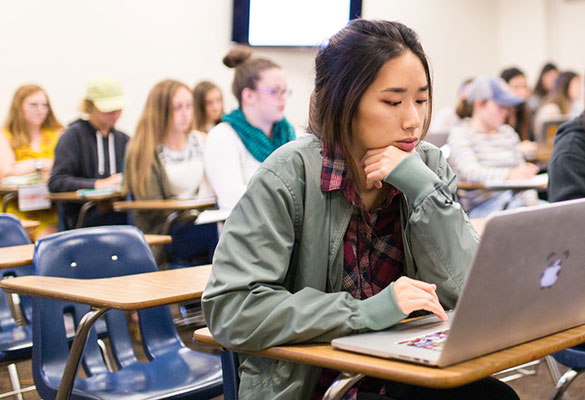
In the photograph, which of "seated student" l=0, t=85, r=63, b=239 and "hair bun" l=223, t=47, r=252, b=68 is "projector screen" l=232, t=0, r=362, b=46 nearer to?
"seated student" l=0, t=85, r=63, b=239

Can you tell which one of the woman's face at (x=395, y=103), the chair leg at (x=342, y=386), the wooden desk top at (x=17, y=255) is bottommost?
the wooden desk top at (x=17, y=255)

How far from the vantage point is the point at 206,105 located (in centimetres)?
618

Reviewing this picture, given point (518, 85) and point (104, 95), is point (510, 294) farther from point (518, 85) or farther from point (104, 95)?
point (518, 85)

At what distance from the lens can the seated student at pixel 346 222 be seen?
132 cm

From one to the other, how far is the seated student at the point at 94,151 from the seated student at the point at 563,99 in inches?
182

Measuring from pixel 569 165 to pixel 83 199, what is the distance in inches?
112

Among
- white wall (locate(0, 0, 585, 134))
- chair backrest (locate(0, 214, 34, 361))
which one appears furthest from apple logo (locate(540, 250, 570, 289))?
white wall (locate(0, 0, 585, 134))

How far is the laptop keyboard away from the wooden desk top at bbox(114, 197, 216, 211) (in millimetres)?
2688

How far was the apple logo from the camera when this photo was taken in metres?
1.17

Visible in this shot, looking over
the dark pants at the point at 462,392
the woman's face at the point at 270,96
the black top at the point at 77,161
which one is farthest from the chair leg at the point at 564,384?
the black top at the point at 77,161

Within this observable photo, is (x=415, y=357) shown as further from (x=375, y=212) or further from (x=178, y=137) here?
(x=178, y=137)

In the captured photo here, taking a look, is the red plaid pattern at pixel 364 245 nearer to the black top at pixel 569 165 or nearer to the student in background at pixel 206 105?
the black top at pixel 569 165

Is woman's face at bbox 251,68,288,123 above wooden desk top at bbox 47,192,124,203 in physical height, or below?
above

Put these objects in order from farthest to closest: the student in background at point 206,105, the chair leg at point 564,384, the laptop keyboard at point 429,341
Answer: the student in background at point 206,105, the chair leg at point 564,384, the laptop keyboard at point 429,341
